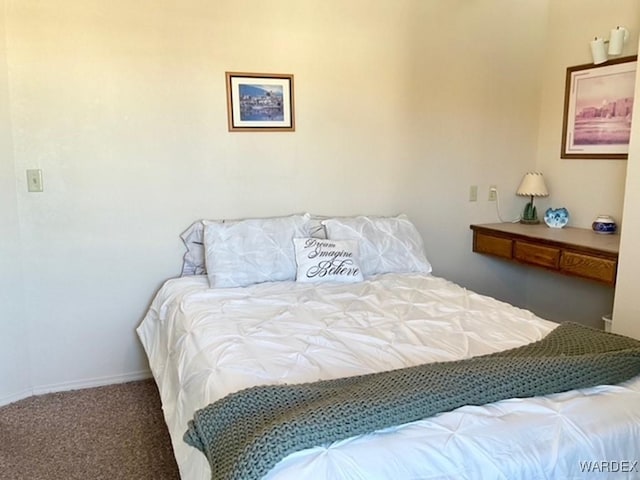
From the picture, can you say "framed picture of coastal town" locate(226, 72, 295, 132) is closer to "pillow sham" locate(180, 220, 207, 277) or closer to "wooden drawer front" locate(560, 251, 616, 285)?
"pillow sham" locate(180, 220, 207, 277)

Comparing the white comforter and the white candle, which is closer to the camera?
the white comforter

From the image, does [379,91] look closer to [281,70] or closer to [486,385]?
[281,70]

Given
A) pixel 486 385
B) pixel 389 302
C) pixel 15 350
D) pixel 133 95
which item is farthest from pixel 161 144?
pixel 486 385

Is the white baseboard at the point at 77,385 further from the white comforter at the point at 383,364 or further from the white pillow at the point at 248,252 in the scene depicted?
the white pillow at the point at 248,252

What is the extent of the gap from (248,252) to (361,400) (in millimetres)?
1624

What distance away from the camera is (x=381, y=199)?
11.0 ft

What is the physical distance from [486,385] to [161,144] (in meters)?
2.18

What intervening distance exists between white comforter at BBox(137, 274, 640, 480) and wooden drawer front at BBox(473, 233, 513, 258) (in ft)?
2.98

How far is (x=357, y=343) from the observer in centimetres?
188

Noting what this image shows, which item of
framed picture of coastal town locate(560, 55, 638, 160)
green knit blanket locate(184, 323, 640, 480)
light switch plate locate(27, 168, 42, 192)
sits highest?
framed picture of coastal town locate(560, 55, 638, 160)

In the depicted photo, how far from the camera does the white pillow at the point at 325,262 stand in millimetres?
2758

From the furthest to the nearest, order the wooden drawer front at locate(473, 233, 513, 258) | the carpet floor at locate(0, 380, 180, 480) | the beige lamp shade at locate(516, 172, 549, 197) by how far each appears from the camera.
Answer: the beige lamp shade at locate(516, 172, 549, 197) < the wooden drawer front at locate(473, 233, 513, 258) < the carpet floor at locate(0, 380, 180, 480)

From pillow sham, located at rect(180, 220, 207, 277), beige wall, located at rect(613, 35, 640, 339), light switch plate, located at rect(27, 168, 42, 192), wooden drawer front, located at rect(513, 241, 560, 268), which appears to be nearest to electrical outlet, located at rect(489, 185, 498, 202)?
wooden drawer front, located at rect(513, 241, 560, 268)

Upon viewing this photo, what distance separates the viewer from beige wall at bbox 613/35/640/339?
2.51 m
